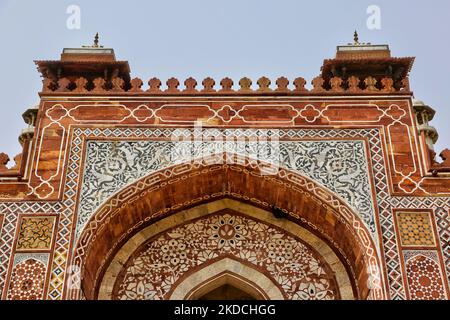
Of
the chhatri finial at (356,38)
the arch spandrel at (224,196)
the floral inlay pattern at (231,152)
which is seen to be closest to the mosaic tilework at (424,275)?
the arch spandrel at (224,196)

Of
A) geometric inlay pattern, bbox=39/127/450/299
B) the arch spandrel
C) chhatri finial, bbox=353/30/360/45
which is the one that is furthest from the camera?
chhatri finial, bbox=353/30/360/45

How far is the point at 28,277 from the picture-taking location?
10.0 m

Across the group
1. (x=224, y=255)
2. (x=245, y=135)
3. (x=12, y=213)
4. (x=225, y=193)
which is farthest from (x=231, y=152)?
(x=12, y=213)

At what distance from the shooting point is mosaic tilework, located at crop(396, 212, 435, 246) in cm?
1027

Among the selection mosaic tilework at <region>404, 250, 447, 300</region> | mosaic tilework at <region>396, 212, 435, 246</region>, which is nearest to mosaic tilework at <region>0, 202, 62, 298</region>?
mosaic tilework at <region>396, 212, 435, 246</region>

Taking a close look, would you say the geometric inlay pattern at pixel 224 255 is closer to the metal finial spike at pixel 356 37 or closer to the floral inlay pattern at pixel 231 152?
the floral inlay pattern at pixel 231 152

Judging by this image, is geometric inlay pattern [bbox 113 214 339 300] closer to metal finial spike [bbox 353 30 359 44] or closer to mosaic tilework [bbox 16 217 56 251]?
mosaic tilework [bbox 16 217 56 251]

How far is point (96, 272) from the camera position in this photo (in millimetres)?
10695

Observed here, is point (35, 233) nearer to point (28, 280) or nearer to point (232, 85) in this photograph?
point (28, 280)

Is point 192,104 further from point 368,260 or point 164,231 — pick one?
point 368,260

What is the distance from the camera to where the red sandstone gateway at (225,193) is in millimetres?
10273

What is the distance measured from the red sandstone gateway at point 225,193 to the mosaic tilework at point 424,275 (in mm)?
15

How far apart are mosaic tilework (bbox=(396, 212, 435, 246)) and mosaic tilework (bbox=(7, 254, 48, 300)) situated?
3.80 m
